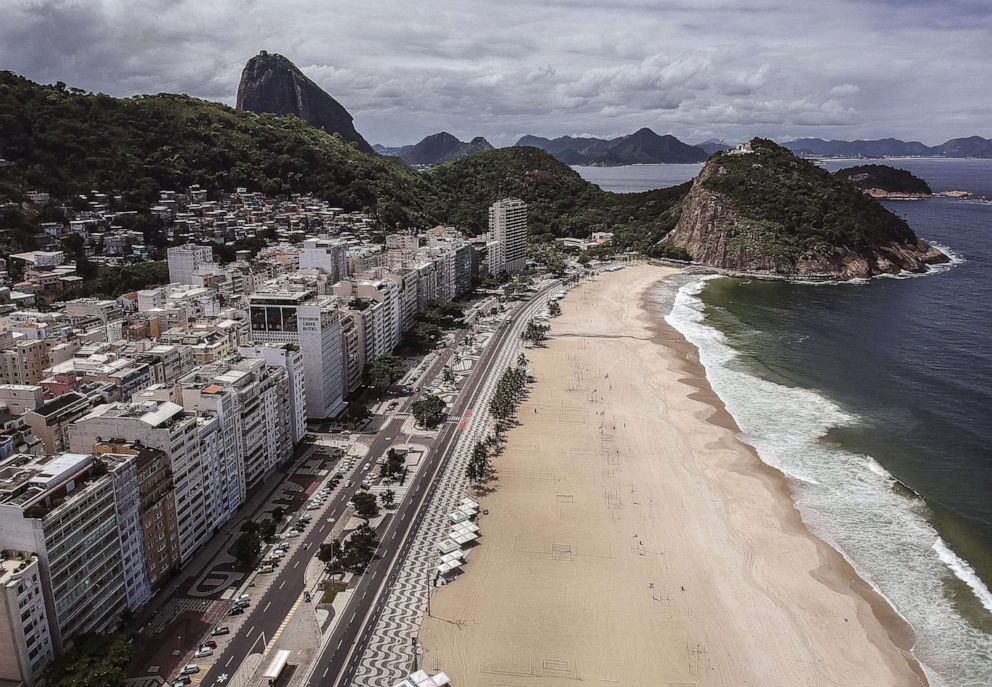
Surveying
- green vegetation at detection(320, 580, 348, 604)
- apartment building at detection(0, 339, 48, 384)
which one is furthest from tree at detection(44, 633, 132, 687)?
apartment building at detection(0, 339, 48, 384)

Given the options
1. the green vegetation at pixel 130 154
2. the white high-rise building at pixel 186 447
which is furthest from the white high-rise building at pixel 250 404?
the green vegetation at pixel 130 154

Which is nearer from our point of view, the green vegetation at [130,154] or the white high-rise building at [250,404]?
the white high-rise building at [250,404]

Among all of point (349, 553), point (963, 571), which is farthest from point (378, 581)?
point (963, 571)

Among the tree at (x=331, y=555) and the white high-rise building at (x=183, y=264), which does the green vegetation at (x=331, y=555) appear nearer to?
the tree at (x=331, y=555)

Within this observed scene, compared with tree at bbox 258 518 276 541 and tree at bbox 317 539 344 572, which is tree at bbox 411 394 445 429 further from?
tree at bbox 317 539 344 572

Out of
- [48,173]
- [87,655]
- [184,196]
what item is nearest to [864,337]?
[87,655]

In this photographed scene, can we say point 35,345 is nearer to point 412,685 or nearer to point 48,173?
point 412,685

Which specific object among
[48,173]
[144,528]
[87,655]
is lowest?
[87,655]
